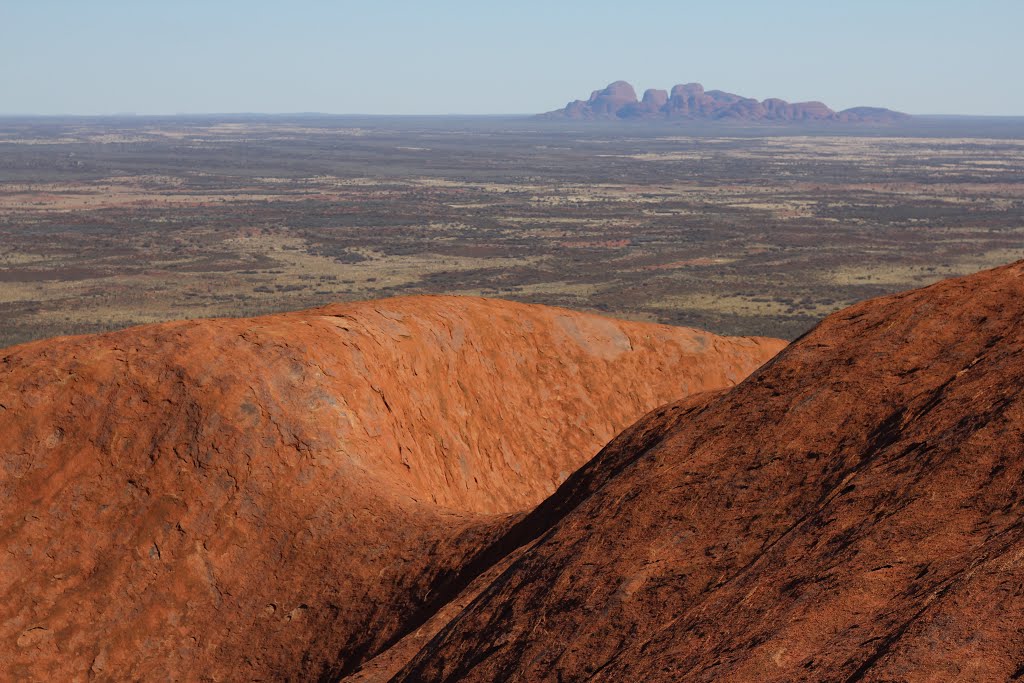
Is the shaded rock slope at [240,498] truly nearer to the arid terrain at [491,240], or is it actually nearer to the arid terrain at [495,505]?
the arid terrain at [495,505]

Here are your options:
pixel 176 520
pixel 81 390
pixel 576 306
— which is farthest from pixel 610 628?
pixel 576 306

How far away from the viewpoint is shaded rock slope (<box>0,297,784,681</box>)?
1469cm

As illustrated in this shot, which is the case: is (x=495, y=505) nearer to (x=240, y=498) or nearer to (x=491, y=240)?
(x=240, y=498)

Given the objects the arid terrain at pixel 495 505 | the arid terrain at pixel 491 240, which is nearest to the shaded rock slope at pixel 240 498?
the arid terrain at pixel 495 505

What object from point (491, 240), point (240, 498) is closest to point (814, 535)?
point (240, 498)

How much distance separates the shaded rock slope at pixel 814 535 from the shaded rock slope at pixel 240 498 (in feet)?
7.89

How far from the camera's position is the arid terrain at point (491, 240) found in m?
69.8

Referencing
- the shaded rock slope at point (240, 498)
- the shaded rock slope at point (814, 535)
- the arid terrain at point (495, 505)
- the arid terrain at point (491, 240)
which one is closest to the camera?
the shaded rock slope at point (814, 535)

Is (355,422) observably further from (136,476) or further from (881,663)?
(881,663)

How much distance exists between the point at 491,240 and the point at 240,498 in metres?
84.8

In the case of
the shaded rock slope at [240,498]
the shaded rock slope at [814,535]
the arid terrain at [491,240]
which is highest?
the shaded rock slope at [814,535]

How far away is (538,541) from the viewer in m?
12.0

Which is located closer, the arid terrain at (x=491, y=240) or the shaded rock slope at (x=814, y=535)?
the shaded rock slope at (x=814, y=535)

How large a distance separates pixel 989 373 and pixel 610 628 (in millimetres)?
4490
